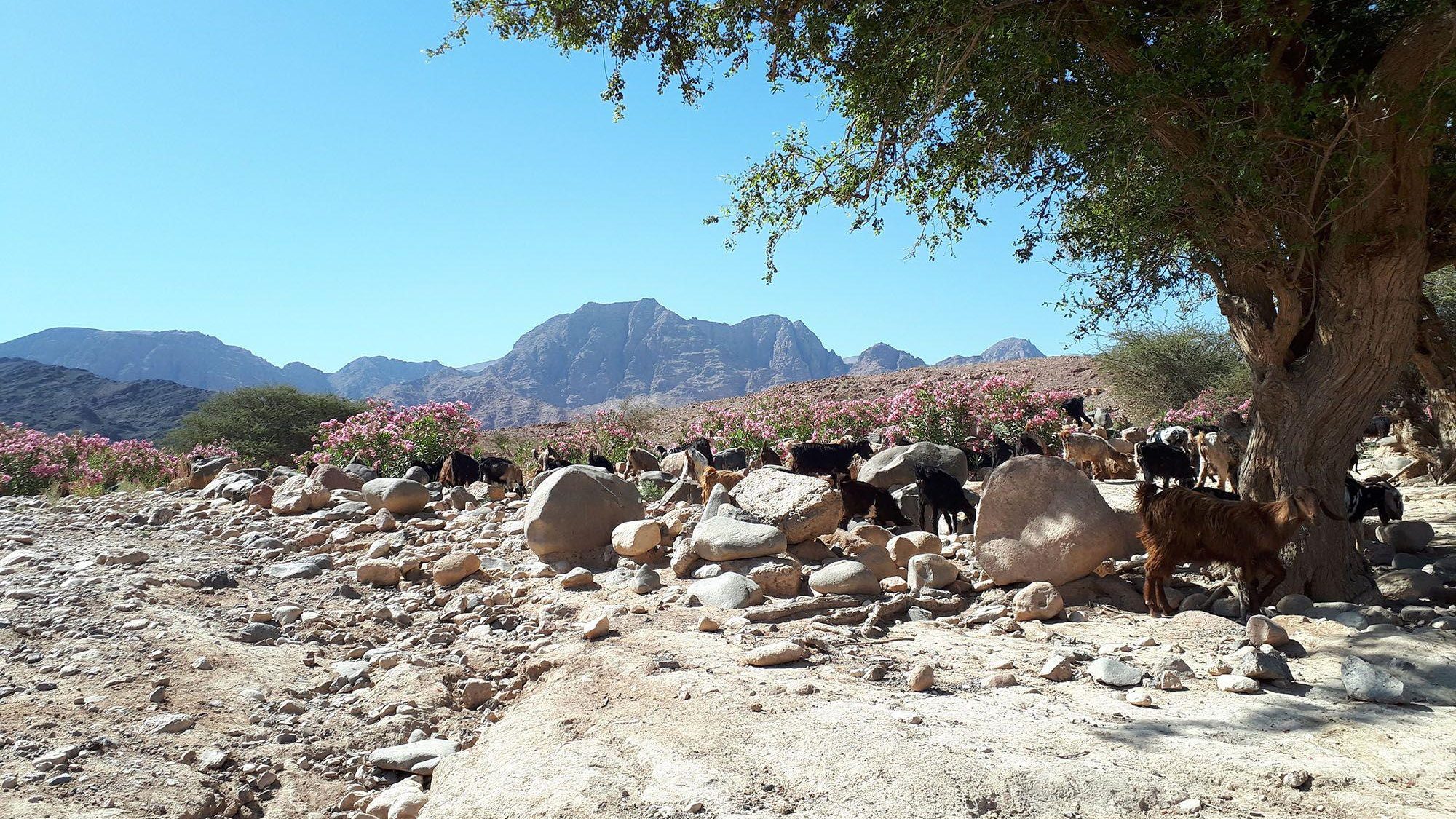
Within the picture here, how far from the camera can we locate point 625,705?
4555 mm

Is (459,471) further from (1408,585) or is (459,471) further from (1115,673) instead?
(1408,585)

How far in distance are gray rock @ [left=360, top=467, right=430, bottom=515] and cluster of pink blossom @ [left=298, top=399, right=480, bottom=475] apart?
4.02 metres

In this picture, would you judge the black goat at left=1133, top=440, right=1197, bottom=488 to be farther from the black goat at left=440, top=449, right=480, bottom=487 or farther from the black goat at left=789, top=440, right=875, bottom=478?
the black goat at left=440, top=449, right=480, bottom=487

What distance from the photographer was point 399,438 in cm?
1606

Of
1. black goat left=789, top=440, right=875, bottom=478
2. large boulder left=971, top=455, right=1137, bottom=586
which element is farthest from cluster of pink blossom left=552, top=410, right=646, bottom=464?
large boulder left=971, top=455, right=1137, bottom=586

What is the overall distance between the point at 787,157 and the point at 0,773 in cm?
692

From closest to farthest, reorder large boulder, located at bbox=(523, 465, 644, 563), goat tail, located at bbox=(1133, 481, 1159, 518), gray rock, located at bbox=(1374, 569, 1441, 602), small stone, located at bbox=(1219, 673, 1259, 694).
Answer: small stone, located at bbox=(1219, 673, 1259, 694), goat tail, located at bbox=(1133, 481, 1159, 518), gray rock, located at bbox=(1374, 569, 1441, 602), large boulder, located at bbox=(523, 465, 644, 563)

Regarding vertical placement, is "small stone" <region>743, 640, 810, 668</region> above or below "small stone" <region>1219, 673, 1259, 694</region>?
below

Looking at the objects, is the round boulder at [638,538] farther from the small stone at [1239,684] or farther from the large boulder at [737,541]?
the small stone at [1239,684]

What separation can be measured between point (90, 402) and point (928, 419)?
69.7 metres

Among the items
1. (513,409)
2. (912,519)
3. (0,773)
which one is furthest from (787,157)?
(513,409)

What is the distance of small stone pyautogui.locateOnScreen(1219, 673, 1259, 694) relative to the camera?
437 cm

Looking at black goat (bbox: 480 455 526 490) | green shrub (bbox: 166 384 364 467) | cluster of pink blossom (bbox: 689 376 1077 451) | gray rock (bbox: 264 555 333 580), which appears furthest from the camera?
green shrub (bbox: 166 384 364 467)

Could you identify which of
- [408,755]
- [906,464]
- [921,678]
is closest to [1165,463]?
[906,464]
